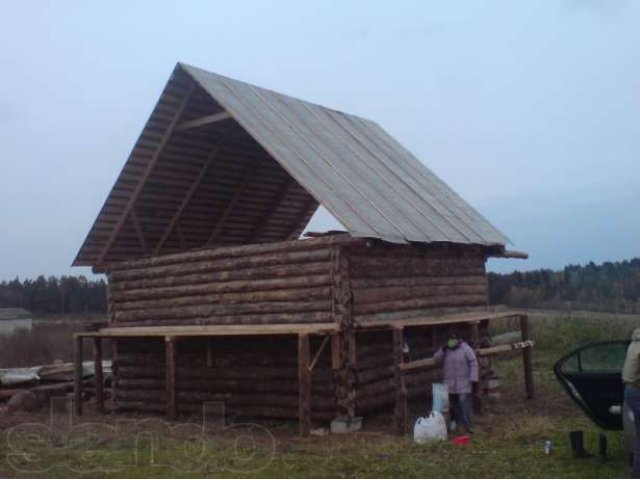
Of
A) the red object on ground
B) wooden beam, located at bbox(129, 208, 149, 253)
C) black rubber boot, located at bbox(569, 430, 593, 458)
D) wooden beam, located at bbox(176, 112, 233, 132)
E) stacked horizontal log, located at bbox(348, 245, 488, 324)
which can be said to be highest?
wooden beam, located at bbox(176, 112, 233, 132)

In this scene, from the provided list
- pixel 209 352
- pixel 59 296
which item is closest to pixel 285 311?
pixel 209 352

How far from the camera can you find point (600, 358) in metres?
11.6

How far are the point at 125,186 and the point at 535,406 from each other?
32.0 ft

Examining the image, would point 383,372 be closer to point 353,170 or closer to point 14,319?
→ point 353,170

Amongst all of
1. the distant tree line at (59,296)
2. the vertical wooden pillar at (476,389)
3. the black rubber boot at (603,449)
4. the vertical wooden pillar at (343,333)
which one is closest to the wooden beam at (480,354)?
the vertical wooden pillar at (476,389)

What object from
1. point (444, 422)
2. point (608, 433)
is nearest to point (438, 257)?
point (444, 422)

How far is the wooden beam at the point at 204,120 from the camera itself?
53.6ft

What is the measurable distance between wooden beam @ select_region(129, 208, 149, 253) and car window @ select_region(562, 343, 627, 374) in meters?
10.3

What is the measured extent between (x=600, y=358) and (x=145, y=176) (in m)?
10.1

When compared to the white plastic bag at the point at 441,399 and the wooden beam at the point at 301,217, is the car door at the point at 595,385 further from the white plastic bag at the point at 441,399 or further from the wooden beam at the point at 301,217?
the wooden beam at the point at 301,217

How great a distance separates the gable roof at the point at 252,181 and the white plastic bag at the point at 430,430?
10.3 ft

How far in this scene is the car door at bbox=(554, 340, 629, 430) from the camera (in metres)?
10.7

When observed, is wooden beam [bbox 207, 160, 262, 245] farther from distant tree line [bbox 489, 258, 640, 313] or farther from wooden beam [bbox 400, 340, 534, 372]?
distant tree line [bbox 489, 258, 640, 313]

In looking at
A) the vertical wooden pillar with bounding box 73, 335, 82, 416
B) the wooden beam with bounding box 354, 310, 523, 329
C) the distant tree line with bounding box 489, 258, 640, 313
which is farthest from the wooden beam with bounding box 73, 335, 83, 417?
the distant tree line with bounding box 489, 258, 640, 313
